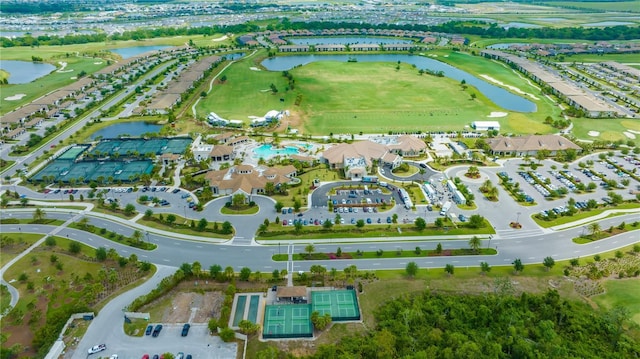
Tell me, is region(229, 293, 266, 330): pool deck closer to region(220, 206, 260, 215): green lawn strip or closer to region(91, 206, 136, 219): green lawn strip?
region(220, 206, 260, 215): green lawn strip

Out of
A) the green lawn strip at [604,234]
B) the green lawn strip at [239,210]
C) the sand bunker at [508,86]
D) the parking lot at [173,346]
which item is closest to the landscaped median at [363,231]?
the green lawn strip at [239,210]

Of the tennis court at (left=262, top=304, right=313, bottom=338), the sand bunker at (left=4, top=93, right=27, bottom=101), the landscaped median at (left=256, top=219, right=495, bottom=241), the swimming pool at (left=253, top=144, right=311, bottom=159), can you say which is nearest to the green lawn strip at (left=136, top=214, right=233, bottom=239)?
the landscaped median at (left=256, top=219, right=495, bottom=241)

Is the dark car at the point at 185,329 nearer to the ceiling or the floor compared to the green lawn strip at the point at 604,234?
nearer to the floor

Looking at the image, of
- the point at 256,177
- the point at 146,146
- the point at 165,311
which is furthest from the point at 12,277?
the point at 146,146

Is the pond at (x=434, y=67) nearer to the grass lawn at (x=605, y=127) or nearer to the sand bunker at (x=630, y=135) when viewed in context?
the grass lawn at (x=605, y=127)

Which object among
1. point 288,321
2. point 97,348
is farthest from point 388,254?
point 97,348

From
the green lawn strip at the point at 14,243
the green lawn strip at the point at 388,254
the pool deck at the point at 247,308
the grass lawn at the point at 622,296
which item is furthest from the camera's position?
the green lawn strip at the point at 14,243

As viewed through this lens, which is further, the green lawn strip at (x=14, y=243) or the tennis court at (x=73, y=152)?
the tennis court at (x=73, y=152)
